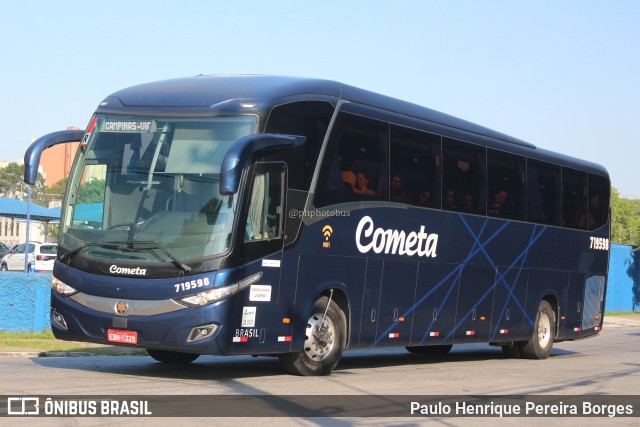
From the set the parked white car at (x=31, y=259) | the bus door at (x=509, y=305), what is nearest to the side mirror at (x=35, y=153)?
the bus door at (x=509, y=305)

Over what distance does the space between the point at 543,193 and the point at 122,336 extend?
10717mm

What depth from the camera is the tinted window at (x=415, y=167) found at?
1576 cm

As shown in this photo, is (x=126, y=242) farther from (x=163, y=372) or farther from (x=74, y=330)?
(x=163, y=372)

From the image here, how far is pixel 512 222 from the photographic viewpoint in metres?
19.3

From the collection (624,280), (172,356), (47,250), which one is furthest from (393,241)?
(624,280)

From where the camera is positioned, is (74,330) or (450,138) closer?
(74,330)

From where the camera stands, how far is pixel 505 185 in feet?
62.7

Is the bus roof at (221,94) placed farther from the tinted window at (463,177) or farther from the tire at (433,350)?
the tire at (433,350)

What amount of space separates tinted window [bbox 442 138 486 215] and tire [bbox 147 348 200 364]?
4954mm

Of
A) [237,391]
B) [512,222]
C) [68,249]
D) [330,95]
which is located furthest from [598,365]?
[68,249]

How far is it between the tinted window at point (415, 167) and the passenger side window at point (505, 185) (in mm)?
2051

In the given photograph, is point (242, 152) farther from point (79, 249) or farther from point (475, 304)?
point (475, 304)

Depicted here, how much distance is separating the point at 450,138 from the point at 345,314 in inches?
169

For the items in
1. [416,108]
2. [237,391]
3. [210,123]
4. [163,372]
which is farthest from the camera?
[416,108]
